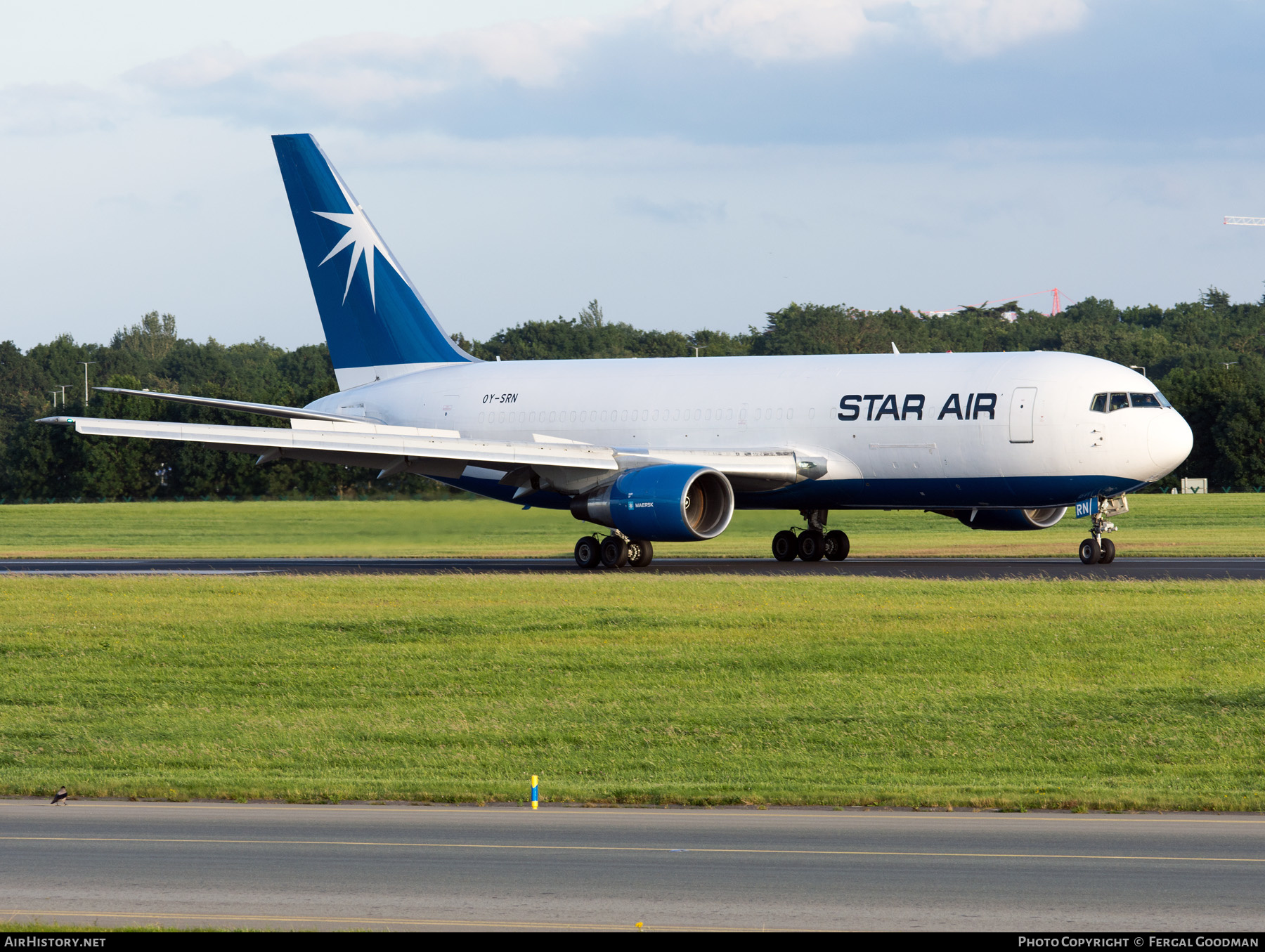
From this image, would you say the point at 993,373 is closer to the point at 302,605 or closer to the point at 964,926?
the point at 302,605

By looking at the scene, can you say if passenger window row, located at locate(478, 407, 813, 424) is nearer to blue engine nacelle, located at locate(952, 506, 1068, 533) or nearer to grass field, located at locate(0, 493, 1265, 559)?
grass field, located at locate(0, 493, 1265, 559)

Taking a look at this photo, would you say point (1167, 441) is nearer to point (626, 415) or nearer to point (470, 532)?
point (626, 415)

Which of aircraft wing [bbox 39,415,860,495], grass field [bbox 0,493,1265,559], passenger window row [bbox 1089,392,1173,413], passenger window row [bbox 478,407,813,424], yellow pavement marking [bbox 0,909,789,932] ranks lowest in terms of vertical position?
grass field [bbox 0,493,1265,559]

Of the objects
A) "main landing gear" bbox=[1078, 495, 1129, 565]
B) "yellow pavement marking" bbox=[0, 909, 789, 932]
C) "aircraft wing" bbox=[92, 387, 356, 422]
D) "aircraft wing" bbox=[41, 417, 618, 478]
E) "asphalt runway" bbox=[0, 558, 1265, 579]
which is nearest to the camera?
"yellow pavement marking" bbox=[0, 909, 789, 932]

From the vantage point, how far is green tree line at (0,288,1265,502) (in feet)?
307

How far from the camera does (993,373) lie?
3538 centimetres

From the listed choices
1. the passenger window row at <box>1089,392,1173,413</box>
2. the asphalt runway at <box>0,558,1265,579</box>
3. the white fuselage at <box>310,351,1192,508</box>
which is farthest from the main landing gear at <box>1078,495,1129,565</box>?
the passenger window row at <box>1089,392,1173,413</box>

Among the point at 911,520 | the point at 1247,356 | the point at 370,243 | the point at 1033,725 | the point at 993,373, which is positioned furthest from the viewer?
the point at 1247,356

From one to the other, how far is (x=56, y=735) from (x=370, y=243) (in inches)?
1111

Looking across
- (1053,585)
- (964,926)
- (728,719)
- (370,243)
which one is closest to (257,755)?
(728,719)

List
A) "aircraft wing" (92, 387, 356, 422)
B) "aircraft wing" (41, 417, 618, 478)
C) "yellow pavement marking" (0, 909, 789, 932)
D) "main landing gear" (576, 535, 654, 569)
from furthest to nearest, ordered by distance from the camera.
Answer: "aircraft wing" (92, 387, 356, 422)
"main landing gear" (576, 535, 654, 569)
"aircraft wing" (41, 417, 618, 478)
"yellow pavement marking" (0, 909, 789, 932)

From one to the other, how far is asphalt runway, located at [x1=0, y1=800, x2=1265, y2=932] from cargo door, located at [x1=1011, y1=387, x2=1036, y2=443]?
22333 millimetres

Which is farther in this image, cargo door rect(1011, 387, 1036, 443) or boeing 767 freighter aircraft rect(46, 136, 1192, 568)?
cargo door rect(1011, 387, 1036, 443)

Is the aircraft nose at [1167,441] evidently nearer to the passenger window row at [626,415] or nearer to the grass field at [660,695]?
the grass field at [660,695]
